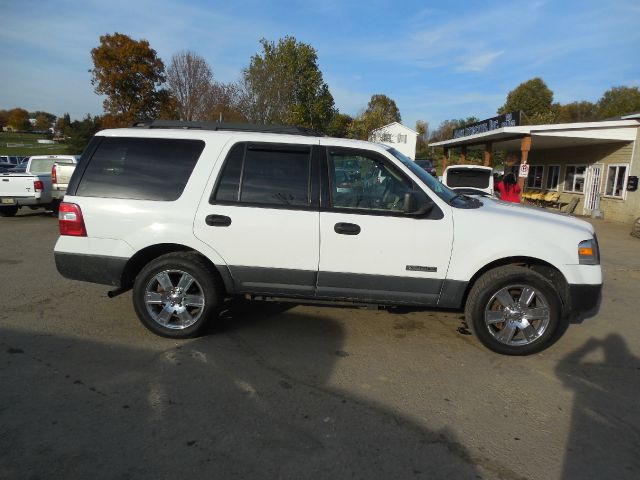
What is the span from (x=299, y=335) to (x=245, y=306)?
1.12 m

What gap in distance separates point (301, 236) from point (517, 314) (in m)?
2.15

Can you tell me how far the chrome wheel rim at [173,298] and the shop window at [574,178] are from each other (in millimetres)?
18986

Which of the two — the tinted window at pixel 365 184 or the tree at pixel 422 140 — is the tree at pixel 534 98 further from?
the tinted window at pixel 365 184

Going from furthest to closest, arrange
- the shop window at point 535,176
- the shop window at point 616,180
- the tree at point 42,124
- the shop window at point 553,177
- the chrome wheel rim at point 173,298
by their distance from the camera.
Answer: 1. the tree at point 42,124
2. the shop window at point 535,176
3. the shop window at point 553,177
4. the shop window at point 616,180
5. the chrome wheel rim at point 173,298

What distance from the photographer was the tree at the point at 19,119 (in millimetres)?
116000

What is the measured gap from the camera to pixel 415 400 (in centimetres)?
334

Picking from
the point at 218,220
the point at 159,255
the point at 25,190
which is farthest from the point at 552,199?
the point at 25,190

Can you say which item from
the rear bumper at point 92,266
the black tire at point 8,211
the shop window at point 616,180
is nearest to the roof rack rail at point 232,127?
the rear bumper at point 92,266

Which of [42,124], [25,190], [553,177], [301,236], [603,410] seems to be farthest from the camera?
[42,124]

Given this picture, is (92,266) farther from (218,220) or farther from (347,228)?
(347,228)

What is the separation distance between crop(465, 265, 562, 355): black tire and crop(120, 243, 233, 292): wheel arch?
233cm

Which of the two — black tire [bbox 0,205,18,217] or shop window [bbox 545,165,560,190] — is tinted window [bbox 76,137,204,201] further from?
shop window [bbox 545,165,560,190]

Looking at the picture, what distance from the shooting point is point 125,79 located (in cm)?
3400

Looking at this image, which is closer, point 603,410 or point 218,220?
point 603,410
